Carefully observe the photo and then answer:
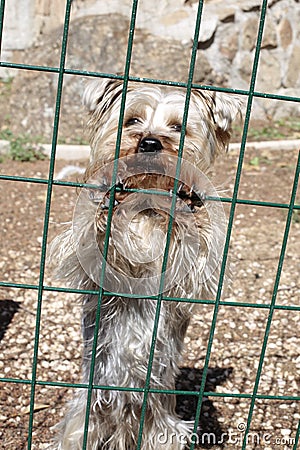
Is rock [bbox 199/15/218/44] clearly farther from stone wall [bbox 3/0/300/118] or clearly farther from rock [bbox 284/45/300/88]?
rock [bbox 284/45/300/88]

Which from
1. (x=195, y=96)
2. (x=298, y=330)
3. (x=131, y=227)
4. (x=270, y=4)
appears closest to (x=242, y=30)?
(x=270, y=4)

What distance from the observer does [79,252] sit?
282cm

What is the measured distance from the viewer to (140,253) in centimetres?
284

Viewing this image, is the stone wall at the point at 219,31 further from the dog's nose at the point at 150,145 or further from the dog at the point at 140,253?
the dog's nose at the point at 150,145

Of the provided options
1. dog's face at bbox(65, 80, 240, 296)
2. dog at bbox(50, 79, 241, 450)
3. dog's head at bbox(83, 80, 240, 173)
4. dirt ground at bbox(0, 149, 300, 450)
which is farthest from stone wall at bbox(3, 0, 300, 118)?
dog's face at bbox(65, 80, 240, 296)

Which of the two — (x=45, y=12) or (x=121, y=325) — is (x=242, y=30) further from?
(x=121, y=325)

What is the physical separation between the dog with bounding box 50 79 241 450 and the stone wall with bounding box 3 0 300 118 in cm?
519

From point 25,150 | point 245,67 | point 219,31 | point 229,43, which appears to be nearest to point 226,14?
point 219,31

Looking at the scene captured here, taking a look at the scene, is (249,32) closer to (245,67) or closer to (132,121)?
(245,67)

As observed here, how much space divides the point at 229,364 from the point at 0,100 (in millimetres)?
5430

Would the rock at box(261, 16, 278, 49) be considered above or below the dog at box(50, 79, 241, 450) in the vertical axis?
above

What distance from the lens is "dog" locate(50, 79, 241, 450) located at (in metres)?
2.78

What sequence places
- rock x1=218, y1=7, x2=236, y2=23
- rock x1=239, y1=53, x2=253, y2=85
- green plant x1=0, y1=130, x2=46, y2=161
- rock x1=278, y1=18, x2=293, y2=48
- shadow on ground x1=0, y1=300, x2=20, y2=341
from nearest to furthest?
shadow on ground x1=0, y1=300, x2=20, y2=341
green plant x1=0, y1=130, x2=46, y2=161
rock x1=218, y1=7, x2=236, y2=23
rock x1=239, y1=53, x2=253, y2=85
rock x1=278, y1=18, x2=293, y2=48

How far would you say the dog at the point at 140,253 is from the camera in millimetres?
2781
